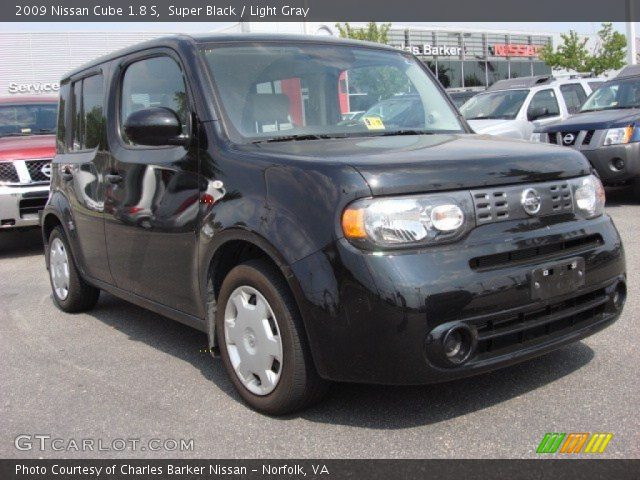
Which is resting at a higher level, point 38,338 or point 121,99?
point 121,99

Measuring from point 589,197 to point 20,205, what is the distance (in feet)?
22.8

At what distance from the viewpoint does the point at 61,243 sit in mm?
5777

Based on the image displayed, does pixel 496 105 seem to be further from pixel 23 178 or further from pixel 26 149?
pixel 23 178

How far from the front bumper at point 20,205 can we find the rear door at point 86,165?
10.5ft

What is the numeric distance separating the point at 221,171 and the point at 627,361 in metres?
2.38

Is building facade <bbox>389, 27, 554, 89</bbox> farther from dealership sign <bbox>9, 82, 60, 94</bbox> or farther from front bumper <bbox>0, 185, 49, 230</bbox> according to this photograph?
front bumper <bbox>0, 185, 49, 230</bbox>

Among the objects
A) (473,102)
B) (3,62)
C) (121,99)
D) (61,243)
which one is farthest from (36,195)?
(3,62)

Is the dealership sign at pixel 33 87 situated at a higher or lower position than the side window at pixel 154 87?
higher

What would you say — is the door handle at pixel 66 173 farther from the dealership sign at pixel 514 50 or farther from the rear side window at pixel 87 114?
the dealership sign at pixel 514 50

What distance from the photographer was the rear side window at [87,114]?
16.3ft

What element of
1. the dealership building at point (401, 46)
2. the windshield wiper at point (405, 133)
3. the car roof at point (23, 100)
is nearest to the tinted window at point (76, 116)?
the windshield wiper at point (405, 133)

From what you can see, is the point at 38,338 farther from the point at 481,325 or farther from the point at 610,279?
the point at 610,279
